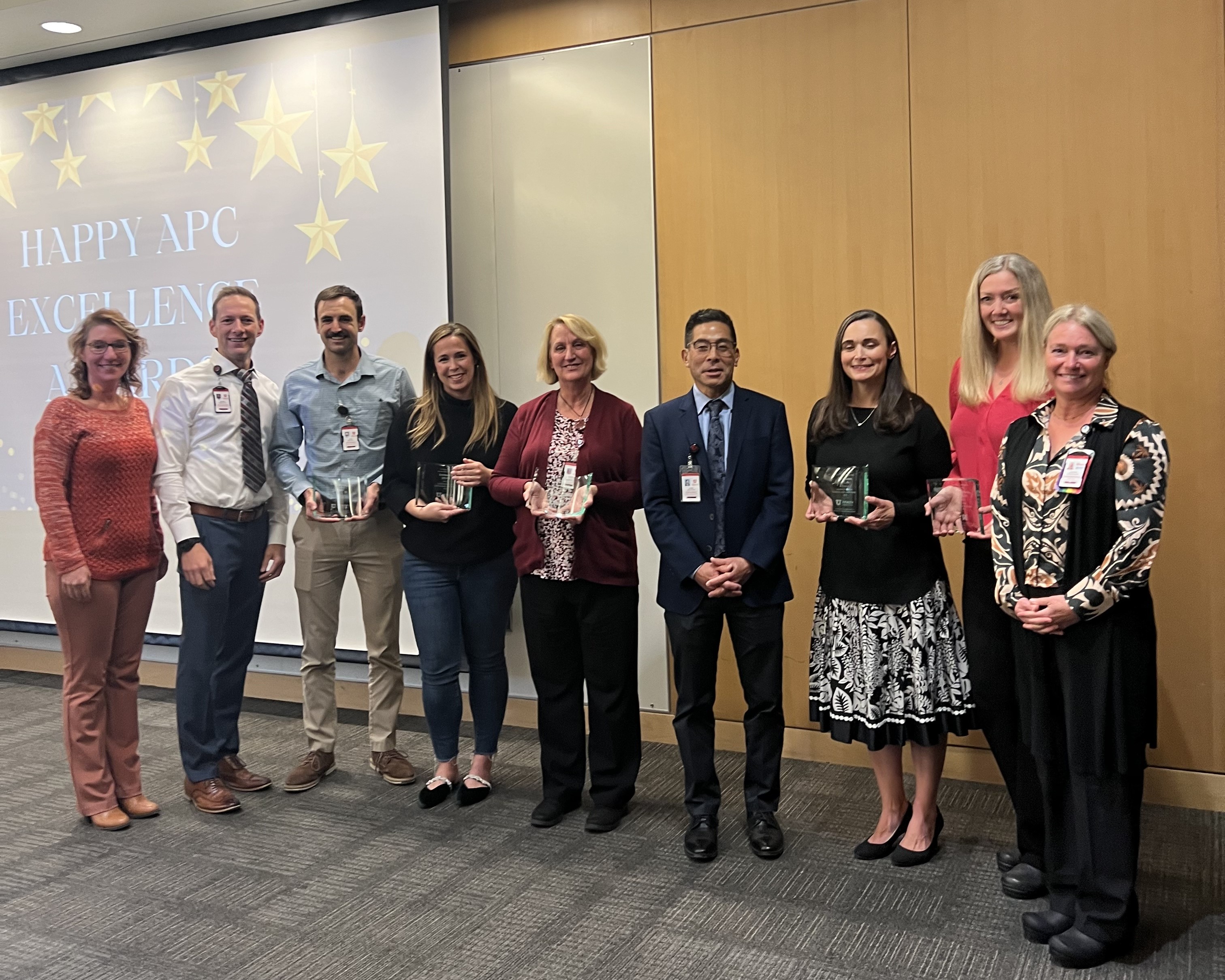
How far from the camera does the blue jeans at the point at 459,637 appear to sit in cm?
381

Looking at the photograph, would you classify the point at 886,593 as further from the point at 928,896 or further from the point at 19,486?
the point at 19,486

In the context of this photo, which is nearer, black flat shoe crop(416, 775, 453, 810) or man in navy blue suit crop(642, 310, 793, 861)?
man in navy blue suit crop(642, 310, 793, 861)

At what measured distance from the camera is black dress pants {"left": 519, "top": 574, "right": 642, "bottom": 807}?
11.6ft

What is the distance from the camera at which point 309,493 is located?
392 centimetres

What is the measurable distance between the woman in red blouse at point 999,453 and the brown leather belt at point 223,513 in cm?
251

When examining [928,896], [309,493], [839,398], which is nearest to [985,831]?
[928,896]

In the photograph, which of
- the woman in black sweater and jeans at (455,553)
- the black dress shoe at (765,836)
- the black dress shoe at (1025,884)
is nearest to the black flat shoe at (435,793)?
the woman in black sweater and jeans at (455,553)

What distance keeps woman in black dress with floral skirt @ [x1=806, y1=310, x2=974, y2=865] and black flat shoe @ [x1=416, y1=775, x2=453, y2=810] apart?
4.85 feet

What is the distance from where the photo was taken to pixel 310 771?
4.04 meters

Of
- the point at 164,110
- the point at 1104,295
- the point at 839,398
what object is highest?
the point at 164,110

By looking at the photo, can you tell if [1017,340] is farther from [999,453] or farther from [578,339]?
[578,339]

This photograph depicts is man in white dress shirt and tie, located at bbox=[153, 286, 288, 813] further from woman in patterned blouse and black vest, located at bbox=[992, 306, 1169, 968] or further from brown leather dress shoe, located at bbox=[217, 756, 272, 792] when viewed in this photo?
woman in patterned blouse and black vest, located at bbox=[992, 306, 1169, 968]

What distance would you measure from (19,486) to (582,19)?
410 centimetres

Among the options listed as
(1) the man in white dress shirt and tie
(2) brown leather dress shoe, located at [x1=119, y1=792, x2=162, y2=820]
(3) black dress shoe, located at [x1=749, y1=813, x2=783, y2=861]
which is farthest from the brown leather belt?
(3) black dress shoe, located at [x1=749, y1=813, x2=783, y2=861]
